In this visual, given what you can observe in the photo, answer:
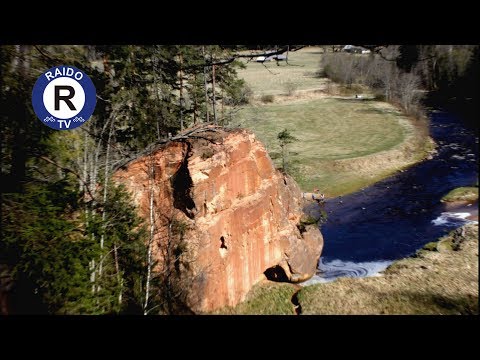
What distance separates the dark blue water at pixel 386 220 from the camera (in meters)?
15.1

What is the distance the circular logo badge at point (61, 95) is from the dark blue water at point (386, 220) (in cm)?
1322

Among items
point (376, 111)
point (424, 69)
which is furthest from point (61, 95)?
point (376, 111)

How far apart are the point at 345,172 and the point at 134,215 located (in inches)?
511

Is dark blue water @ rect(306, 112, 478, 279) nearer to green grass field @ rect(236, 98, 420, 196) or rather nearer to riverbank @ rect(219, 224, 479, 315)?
green grass field @ rect(236, 98, 420, 196)

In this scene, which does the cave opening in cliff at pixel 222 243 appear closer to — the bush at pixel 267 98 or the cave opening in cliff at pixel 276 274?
the cave opening in cliff at pixel 276 274

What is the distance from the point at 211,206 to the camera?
9.29 m

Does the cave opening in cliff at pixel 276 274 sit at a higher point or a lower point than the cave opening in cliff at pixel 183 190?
lower

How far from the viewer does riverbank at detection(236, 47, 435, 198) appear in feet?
38.9

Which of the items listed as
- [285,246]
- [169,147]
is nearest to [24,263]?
[169,147]

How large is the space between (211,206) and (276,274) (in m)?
5.78

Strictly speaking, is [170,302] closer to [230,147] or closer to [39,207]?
[39,207]

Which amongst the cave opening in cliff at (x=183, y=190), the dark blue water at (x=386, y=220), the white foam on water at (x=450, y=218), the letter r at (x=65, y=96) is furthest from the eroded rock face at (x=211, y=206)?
the white foam on water at (x=450, y=218)

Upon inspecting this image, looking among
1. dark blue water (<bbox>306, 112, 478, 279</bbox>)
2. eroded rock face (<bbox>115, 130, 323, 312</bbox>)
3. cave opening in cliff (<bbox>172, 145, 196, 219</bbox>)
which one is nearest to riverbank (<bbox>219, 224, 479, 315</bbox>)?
eroded rock face (<bbox>115, 130, 323, 312</bbox>)

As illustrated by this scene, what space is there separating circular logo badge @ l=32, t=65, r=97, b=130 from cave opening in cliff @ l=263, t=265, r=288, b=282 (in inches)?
427
